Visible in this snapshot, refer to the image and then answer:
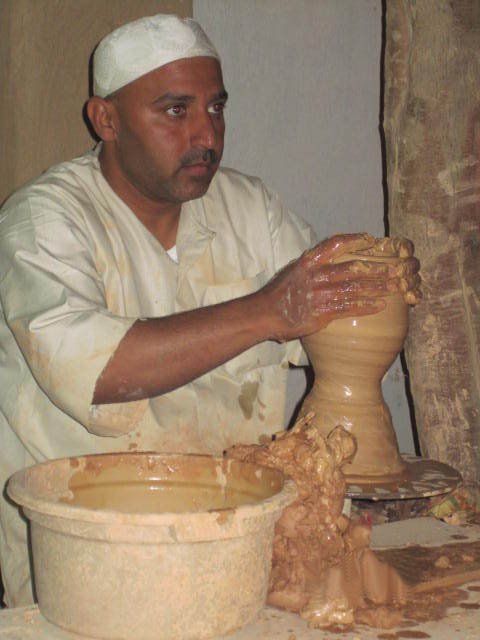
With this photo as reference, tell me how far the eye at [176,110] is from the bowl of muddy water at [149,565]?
1.44m

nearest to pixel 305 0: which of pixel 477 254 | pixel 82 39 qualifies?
pixel 82 39

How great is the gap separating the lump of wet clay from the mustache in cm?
112

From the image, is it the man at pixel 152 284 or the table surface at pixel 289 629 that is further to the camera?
the man at pixel 152 284

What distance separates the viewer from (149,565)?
172cm

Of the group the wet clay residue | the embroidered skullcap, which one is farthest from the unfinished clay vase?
the embroidered skullcap

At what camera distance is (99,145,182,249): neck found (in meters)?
3.10

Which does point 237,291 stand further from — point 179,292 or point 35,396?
point 35,396

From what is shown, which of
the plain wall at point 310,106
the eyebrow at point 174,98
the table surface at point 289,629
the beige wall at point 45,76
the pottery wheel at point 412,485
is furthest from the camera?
the plain wall at point 310,106

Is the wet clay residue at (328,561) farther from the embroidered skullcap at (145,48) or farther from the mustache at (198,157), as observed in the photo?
the embroidered skullcap at (145,48)

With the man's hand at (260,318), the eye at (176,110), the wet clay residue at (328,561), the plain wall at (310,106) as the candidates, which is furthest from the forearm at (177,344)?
the plain wall at (310,106)

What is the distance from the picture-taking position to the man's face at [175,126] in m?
2.95

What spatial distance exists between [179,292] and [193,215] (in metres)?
0.30

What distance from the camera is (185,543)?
1713 mm

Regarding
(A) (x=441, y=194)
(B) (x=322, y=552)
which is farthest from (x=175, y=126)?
(B) (x=322, y=552)
